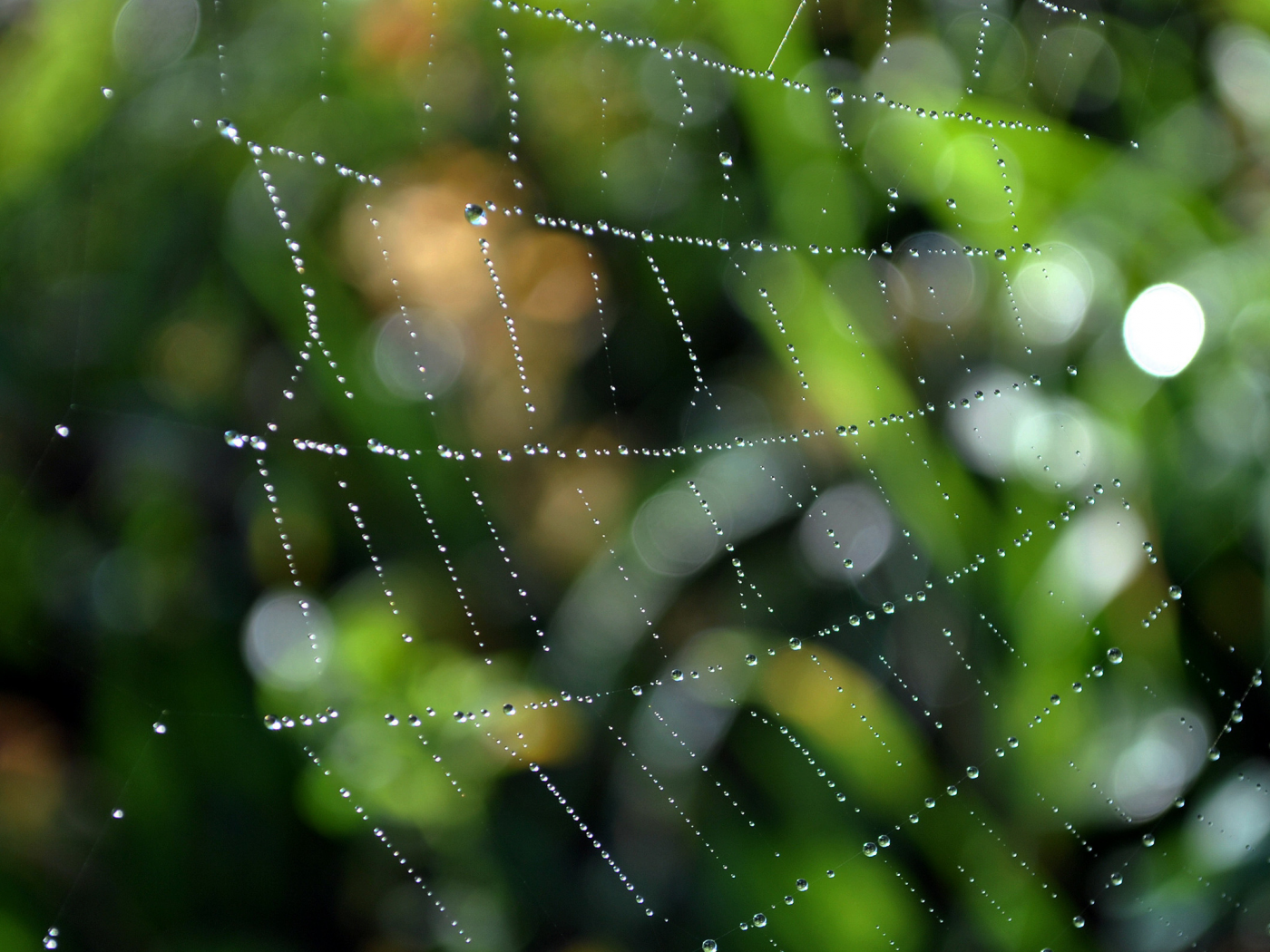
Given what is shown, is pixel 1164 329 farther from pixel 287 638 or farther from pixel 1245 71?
pixel 287 638

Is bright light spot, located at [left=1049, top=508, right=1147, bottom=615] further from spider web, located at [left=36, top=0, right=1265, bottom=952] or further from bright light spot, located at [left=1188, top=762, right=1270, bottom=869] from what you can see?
bright light spot, located at [left=1188, top=762, right=1270, bottom=869]

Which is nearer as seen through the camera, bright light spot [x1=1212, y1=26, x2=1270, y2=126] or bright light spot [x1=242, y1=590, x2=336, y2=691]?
bright light spot [x1=242, y1=590, x2=336, y2=691]

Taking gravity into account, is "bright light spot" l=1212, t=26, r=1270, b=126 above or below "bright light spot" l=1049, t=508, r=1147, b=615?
above

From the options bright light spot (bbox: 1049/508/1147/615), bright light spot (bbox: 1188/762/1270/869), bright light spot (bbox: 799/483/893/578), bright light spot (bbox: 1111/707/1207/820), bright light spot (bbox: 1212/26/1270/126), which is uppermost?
bright light spot (bbox: 1212/26/1270/126)

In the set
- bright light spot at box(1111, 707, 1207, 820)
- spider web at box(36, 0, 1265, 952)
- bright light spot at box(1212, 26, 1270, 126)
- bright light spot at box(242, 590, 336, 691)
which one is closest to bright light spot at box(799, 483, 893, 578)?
spider web at box(36, 0, 1265, 952)

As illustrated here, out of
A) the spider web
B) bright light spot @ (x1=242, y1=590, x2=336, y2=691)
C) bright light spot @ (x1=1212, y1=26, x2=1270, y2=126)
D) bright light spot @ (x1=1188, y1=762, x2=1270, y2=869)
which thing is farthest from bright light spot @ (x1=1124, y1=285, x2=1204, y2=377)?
bright light spot @ (x1=242, y1=590, x2=336, y2=691)

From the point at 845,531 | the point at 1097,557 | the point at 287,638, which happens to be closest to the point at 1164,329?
the point at 1097,557

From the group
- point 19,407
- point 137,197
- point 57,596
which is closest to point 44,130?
point 137,197
